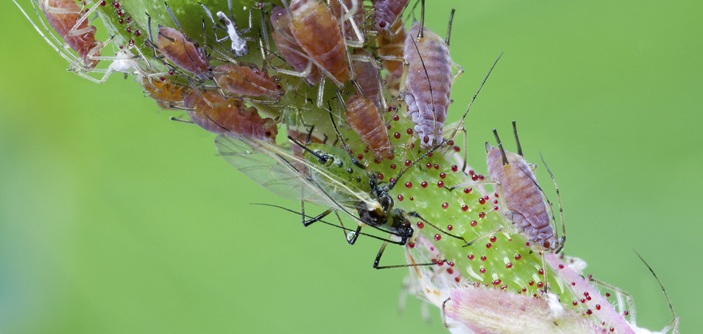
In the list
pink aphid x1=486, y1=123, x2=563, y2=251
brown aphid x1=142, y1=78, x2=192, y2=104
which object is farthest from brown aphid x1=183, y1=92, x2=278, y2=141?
pink aphid x1=486, y1=123, x2=563, y2=251

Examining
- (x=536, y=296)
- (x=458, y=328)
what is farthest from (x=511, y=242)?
(x=458, y=328)

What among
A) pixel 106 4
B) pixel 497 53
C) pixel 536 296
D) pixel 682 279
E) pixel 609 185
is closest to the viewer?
pixel 106 4

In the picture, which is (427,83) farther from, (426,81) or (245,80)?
(245,80)

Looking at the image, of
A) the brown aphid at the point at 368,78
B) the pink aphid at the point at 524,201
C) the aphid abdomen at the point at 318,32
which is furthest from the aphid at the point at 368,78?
the pink aphid at the point at 524,201

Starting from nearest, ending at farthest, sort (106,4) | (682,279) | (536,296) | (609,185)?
(106,4) → (536,296) → (682,279) → (609,185)

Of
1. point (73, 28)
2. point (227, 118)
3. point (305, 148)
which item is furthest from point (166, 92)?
point (305, 148)

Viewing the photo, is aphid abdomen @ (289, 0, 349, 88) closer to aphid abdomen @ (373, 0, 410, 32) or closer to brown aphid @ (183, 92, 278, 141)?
aphid abdomen @ (373, 0, 410, 32)

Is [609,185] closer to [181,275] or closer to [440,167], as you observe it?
[440,167]
